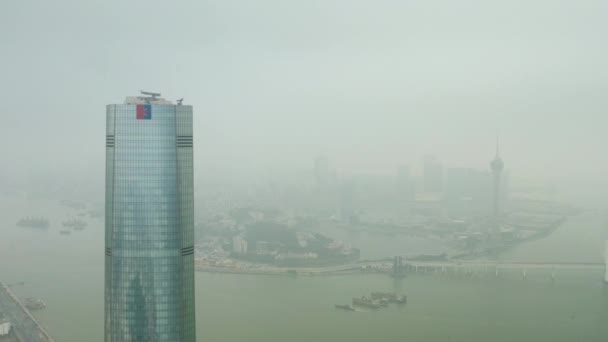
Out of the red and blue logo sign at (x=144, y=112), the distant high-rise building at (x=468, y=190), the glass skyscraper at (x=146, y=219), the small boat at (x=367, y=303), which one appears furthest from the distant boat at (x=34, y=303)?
the distant high-rise building at (x=468, y=190)

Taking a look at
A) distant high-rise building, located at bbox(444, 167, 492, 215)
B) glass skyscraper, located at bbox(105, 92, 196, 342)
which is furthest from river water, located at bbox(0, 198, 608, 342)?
glass skyscraper, located at bbox(105, 92, 196, 342)

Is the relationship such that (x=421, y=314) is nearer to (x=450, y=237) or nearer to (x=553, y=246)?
(x=553, y=246)

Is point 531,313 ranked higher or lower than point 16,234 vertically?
lower

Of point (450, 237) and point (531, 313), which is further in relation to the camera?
point (450, 237)

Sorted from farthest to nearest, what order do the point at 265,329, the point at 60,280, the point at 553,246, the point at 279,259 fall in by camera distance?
the point at 279,259, the point at 553,246, the point at 60,280, the point at 265,329

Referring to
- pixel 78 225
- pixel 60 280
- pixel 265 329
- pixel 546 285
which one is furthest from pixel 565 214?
pixel 78 225

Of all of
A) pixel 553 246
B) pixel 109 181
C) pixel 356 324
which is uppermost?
pixel 109 181

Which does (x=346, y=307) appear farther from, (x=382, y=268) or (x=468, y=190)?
(x=468, y=190)

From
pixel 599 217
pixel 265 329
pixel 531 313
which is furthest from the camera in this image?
pixel 599 217
